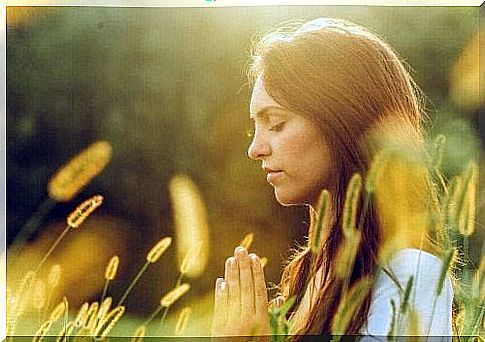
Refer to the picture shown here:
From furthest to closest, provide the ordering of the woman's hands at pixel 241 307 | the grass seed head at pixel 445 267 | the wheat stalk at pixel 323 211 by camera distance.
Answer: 1. the woman's hands at pixel 241 307
2. the wheat stalk at pixel 323 211
3. the grass seed head at pixel 445 267

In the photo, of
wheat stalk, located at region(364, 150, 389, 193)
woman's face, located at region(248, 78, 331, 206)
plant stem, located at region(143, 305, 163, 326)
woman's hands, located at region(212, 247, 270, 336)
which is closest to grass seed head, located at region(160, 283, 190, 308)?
plant stem, located at region(143, 305, 163, 326)

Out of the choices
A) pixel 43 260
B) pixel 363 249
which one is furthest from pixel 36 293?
pixel 363 249

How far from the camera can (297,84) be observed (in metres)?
4.14

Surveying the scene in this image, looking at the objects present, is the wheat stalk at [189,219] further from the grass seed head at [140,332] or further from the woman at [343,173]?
the grass seed head at [140,332]

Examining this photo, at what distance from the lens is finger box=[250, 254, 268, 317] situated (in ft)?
13.8

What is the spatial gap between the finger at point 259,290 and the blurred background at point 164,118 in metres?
0.03

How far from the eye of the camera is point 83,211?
13.8 feet

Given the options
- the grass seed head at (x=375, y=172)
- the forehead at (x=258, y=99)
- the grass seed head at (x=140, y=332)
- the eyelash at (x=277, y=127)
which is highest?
the forehead at (x=258, y=99)

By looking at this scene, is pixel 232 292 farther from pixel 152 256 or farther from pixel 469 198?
pixel 469 198

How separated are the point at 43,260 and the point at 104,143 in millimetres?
507

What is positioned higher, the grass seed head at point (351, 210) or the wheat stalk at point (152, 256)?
the grass seed head at point (351, 210)

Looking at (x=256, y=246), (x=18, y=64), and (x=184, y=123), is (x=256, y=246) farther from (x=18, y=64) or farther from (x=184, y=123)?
(x=18, y=64)

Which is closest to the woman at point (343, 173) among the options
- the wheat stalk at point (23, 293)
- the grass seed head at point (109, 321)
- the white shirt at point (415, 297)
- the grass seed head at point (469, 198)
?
the white shirt at point (415, 297)

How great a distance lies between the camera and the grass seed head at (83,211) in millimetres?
4199
